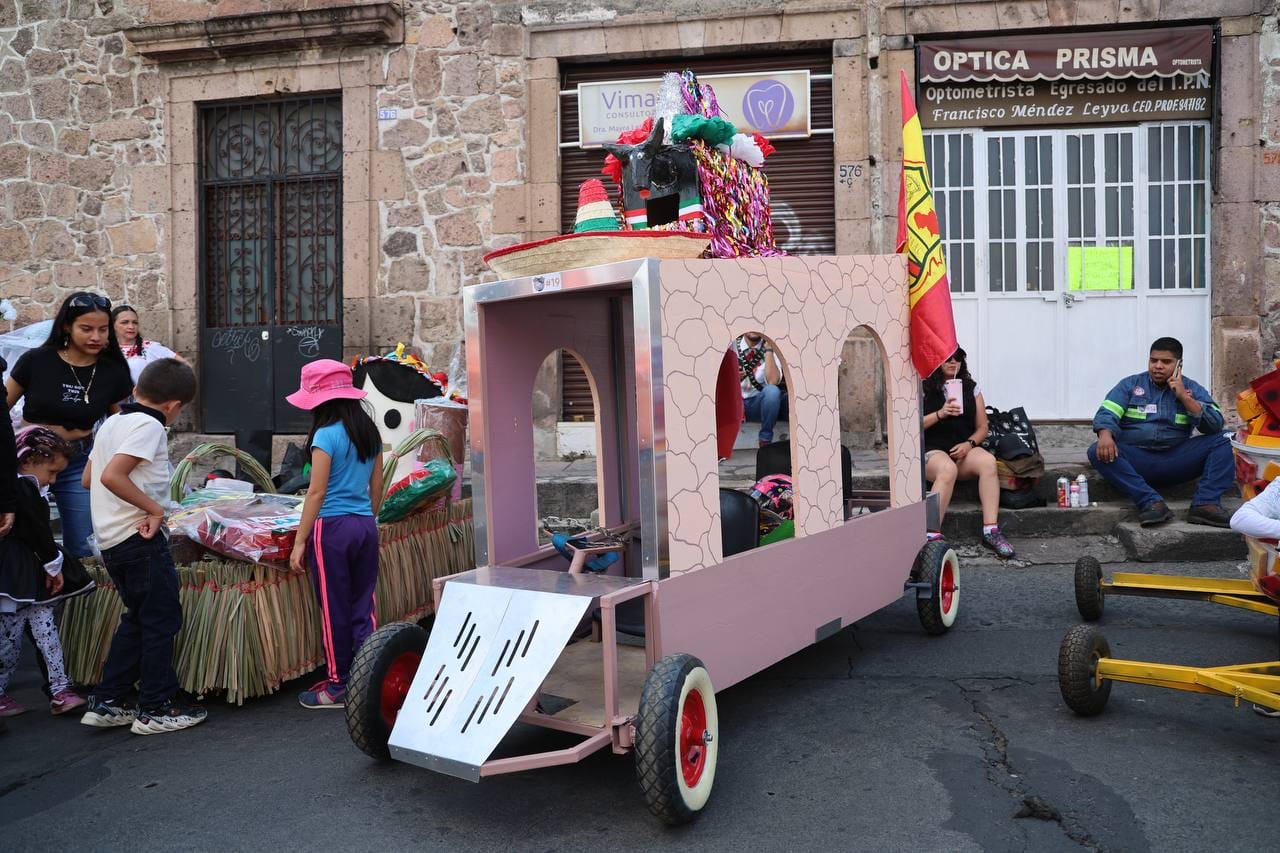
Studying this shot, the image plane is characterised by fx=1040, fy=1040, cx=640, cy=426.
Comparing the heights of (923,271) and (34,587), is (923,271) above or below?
above

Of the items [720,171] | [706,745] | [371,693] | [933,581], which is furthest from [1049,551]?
[371,693]

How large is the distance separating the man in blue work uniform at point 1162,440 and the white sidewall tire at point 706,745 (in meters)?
4.46

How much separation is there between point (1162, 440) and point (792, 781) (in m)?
4.54

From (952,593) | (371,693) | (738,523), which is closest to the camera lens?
(371,693)

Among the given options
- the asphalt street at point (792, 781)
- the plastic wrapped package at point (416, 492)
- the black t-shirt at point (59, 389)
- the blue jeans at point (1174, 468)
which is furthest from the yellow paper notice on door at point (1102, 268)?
the black t-shirt at point (59, 389)

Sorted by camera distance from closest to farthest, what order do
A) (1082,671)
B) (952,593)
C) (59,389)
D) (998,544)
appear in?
(1082,671)
(59,389)
(952,593)
(998,544)

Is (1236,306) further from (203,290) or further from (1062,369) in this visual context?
(203,290)

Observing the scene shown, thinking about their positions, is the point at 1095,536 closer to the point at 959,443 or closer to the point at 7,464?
the point at 959,443

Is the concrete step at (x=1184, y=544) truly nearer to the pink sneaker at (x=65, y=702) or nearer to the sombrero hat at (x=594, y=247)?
the sombrero hat at (x=594, y=247)

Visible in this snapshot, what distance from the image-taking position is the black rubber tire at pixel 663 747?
9.81 feet

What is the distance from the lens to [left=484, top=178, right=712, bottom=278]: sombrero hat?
353cm

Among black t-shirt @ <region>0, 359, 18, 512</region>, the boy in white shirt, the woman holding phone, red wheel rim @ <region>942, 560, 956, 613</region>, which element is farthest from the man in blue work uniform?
black t-shirt @ <region>0, 359, 18, 512</region>

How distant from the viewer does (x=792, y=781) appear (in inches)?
137

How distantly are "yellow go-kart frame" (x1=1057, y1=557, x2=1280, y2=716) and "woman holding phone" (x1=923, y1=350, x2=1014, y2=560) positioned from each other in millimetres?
1953
